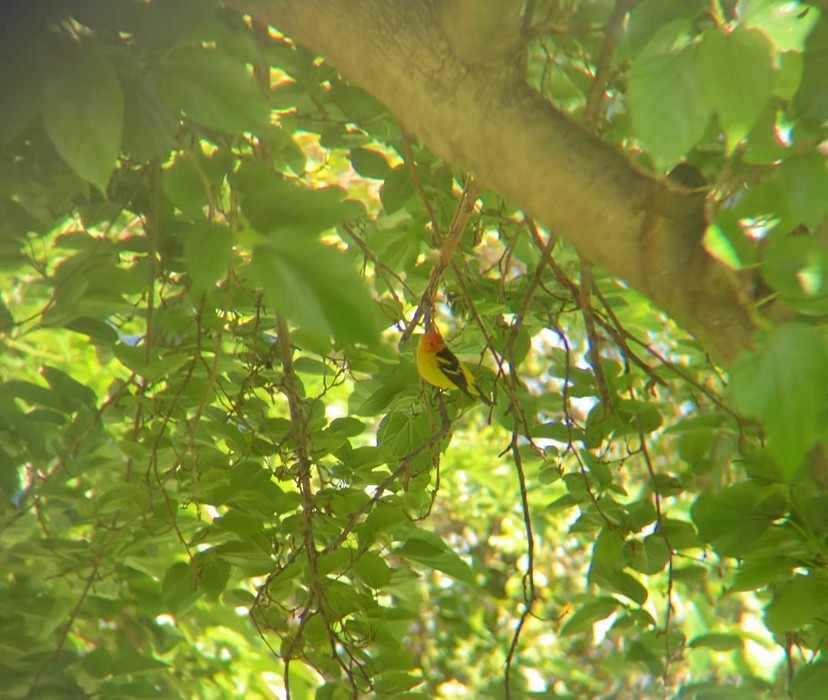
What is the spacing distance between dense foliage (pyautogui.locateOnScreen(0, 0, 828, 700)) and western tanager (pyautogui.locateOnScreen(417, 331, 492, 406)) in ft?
0.08

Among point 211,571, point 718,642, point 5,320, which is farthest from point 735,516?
point 5,320

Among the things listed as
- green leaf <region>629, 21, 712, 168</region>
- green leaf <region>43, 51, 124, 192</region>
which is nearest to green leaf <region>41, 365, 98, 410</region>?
green leaf <region>43, 51, 124, 192</region>

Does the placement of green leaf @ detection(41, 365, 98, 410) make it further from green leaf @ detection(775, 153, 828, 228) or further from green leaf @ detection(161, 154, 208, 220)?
green leaf @ detection(775, 153, 828, 228)

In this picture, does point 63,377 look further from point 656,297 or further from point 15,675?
point 656,297

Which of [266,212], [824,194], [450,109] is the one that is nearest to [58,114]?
[266,212]

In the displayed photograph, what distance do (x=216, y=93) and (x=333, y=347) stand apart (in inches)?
20.6

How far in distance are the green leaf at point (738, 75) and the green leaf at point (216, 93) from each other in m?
0.33

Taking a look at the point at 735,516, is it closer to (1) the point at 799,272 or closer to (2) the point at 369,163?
(1) the point at 799,272

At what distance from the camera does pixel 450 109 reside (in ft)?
2.51

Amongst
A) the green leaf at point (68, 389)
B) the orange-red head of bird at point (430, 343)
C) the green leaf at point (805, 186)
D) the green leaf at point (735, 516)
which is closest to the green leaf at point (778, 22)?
the green leaf at point (805, 186)

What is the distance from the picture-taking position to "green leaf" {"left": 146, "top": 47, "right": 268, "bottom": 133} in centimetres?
66

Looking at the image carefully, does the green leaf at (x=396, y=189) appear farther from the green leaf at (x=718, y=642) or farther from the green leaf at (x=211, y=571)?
the green leaf at (x=718, y=642)

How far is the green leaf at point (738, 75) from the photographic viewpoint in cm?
58

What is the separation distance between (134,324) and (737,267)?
2150 millimetres
